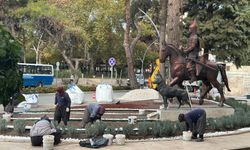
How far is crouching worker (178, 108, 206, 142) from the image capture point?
50.7ft

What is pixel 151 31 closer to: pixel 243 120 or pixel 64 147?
pixel 243 120

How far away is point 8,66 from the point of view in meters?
6.95

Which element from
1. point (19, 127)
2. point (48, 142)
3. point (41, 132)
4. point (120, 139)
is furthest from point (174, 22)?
point (48, 142)

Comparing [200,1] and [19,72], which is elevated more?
[200,1]

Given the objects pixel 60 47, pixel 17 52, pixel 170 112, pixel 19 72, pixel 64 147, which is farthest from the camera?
→ pixel 60 47

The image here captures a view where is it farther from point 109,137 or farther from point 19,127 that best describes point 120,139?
point 19,127

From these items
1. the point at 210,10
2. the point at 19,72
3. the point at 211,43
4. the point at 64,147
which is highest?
the point at 210,10

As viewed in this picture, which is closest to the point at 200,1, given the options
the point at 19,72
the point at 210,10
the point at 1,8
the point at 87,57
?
the point at 210,10

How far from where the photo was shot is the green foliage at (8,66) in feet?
21.8

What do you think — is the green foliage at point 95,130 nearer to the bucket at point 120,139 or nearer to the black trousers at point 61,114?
the bucket at point 120,139

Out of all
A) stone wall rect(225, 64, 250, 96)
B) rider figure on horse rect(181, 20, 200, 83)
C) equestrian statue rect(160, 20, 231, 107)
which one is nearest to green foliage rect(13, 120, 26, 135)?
equestrian statue rect(160, 20, 231, 107)

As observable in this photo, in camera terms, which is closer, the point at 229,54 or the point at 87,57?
the point at 229,54

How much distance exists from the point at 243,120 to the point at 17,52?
13636 millimetres

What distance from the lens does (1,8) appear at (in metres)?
49.2
